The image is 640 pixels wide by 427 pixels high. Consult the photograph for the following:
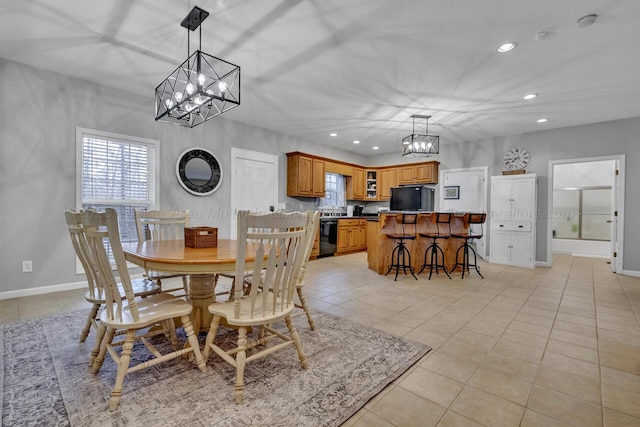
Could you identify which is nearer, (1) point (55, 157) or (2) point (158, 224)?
(2) point (158, 224)

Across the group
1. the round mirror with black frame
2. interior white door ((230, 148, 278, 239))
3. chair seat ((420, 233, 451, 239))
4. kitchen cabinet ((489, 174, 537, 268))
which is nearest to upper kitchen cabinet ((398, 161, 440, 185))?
kitchen cabinet ((489, 174, 537, 268))

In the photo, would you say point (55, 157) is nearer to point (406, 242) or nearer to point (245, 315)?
point (245, 315)

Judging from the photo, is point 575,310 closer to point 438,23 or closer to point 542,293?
point 542,293

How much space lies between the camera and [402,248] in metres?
4.61

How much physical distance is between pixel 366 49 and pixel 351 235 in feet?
15.0

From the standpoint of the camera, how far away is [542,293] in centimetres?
377

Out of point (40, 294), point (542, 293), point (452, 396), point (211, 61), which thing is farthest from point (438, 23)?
point (40, 294)

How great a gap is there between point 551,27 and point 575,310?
278cm

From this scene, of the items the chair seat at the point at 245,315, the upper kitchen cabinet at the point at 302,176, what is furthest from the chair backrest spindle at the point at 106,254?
the upper kitchen cabinet at the point at 302,176

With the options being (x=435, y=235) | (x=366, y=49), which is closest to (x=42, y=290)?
(x=366, y=49)

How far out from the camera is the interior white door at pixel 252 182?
16.9ft

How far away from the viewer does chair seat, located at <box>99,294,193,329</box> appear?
5.22 feet

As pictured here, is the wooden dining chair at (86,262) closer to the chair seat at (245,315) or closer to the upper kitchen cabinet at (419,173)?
the chair seat at (245,315)

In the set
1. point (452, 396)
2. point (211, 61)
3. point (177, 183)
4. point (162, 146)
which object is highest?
point (211, 61)
